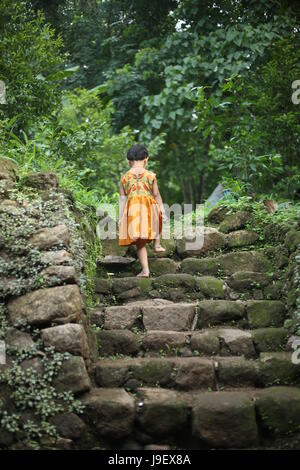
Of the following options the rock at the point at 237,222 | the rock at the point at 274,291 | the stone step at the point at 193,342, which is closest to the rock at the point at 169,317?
the stone step at the point at 193,342

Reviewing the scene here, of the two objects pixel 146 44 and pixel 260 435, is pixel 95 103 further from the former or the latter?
pixel 260 435

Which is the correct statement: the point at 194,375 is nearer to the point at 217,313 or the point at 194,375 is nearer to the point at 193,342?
the point at 193,342

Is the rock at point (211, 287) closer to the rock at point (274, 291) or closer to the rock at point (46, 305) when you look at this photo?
the rock at point (274, 291)

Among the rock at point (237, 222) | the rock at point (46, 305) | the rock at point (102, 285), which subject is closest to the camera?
the rock at point (46, 305)

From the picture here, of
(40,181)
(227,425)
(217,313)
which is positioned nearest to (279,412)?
(227,425)

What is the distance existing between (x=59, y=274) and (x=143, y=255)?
5.61 feet

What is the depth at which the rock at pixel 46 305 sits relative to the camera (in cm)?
384

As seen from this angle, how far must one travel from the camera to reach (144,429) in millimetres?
3562

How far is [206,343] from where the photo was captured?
4344 millimetres

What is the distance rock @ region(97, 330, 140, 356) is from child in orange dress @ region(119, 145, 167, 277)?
4.05 feet

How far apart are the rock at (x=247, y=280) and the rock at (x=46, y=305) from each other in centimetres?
188
